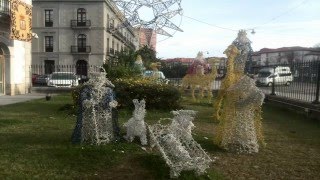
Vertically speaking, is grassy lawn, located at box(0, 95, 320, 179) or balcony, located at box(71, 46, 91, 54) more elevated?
balcony, located at box(71, 46, 91, 54)

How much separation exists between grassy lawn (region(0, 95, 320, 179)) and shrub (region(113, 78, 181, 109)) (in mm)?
3746

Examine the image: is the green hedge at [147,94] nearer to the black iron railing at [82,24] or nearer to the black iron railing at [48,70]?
the black iron railing at [48,70]

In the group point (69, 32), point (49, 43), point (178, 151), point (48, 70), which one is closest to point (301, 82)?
point (178, 151)

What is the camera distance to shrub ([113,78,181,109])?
1382cm

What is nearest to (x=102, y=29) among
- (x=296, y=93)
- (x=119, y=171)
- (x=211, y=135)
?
(x=296, y=93)

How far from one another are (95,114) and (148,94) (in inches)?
253

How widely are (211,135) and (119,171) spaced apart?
12.5 ft

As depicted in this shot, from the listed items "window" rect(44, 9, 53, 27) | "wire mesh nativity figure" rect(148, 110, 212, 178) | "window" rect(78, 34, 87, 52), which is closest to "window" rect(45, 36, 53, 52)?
"window" rect(44, 9, 53, 27)

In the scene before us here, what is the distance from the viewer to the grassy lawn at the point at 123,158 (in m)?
6.05

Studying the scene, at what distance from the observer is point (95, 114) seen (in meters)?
7.75

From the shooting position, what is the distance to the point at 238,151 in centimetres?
759

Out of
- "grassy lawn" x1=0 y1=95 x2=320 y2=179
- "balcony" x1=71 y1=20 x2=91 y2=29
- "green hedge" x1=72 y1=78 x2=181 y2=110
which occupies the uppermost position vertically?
"balcony" x1=71 y1=20 x2=91 y2=29

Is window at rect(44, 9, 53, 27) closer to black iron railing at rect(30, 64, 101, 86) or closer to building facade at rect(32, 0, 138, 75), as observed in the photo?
building facade at rect(32, 0, 138, 75)

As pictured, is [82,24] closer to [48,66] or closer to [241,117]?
[48,66]
